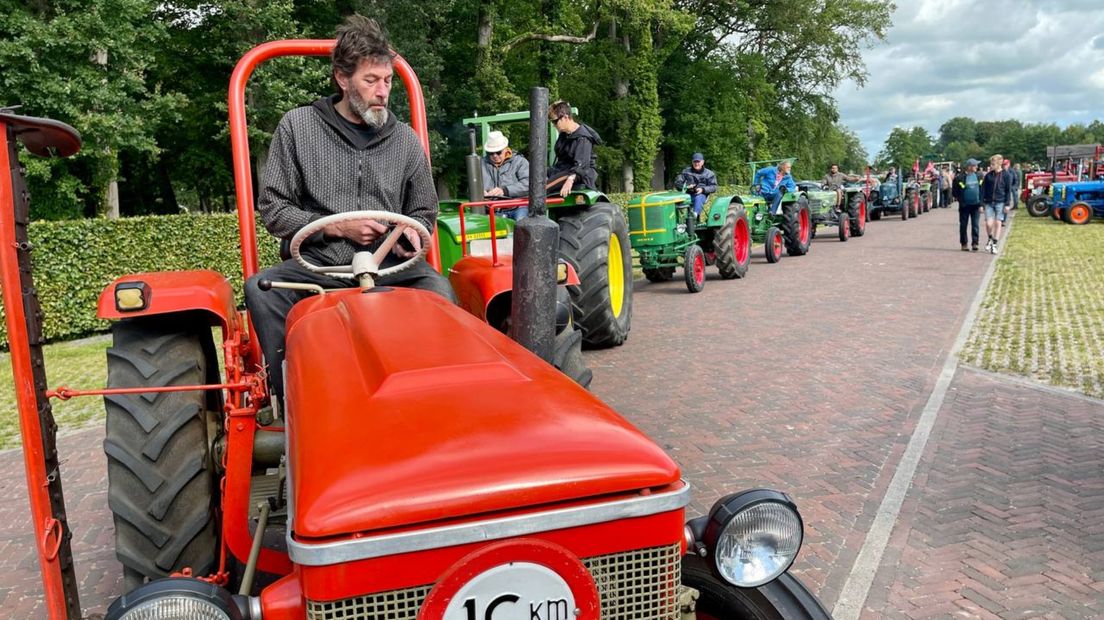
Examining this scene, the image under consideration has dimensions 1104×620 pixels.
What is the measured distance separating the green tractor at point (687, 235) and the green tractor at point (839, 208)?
246 inches

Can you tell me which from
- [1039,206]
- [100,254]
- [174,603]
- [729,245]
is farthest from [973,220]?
[174,603]

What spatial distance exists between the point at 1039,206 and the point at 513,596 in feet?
96.2

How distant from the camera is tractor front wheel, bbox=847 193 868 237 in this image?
70.3 feet

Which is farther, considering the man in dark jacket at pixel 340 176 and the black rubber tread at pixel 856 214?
A: the black rubber tread at pixel 856 214

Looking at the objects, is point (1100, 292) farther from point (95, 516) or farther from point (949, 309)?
point (95, 516)

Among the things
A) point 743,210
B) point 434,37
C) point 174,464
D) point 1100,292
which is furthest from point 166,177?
point 174,464

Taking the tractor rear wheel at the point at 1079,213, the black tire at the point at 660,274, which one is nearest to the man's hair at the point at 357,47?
the black tire at the point at 660,274

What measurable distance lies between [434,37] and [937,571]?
78.2ft

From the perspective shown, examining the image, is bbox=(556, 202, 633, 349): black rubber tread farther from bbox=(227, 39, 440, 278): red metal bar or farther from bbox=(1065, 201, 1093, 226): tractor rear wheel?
bbox=(1065, 201, 1093, 226): tractor rear wheel

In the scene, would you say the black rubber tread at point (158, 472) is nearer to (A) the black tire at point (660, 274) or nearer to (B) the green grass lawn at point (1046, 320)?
(B) the green grass lawn at point (1046, 320)

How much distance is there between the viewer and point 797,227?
16.5 m

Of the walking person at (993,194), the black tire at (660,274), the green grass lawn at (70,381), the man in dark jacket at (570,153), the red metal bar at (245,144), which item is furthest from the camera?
the walking person at (993,194)

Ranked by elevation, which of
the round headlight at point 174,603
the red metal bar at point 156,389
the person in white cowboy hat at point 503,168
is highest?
the person in white cowboy hat at point 503,168

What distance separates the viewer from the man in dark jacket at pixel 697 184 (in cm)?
1281
